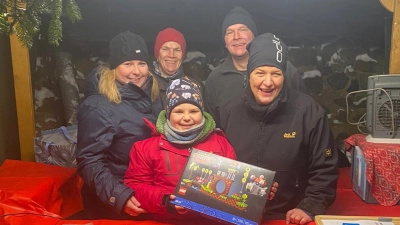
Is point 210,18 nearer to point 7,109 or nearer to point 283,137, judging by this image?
point 283,137

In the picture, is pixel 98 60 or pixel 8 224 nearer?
pixel 8 224

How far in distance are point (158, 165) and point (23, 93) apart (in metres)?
0.88

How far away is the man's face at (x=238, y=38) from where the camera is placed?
185 centimetres

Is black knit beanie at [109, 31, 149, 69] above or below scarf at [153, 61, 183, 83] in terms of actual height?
above

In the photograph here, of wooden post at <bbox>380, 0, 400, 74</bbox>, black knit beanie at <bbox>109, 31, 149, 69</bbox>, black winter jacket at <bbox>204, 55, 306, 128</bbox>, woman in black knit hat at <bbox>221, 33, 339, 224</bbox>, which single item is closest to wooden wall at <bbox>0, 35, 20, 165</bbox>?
black knit beanie at <bbox>109, 31, 149, 69</bbox>

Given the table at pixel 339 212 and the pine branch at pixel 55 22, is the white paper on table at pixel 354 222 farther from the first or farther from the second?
the pine branch at pixel 55 22

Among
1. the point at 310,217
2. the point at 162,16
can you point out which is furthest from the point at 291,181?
the point at 162,16

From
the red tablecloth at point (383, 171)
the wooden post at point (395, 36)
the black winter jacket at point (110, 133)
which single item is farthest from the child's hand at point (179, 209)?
the wooden post at point (395, 36)

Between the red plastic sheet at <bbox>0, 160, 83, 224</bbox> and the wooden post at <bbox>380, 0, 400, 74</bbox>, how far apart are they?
1613 mm

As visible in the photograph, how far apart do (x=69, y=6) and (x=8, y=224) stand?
0.88 metres

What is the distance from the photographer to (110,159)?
179 cm

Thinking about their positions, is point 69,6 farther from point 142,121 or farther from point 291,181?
point 291,181

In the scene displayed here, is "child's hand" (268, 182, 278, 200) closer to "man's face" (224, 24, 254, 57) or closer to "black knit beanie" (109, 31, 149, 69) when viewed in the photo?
"man's face" (224, 24, 254, 57)

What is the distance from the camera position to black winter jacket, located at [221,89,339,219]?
5.40 feet
